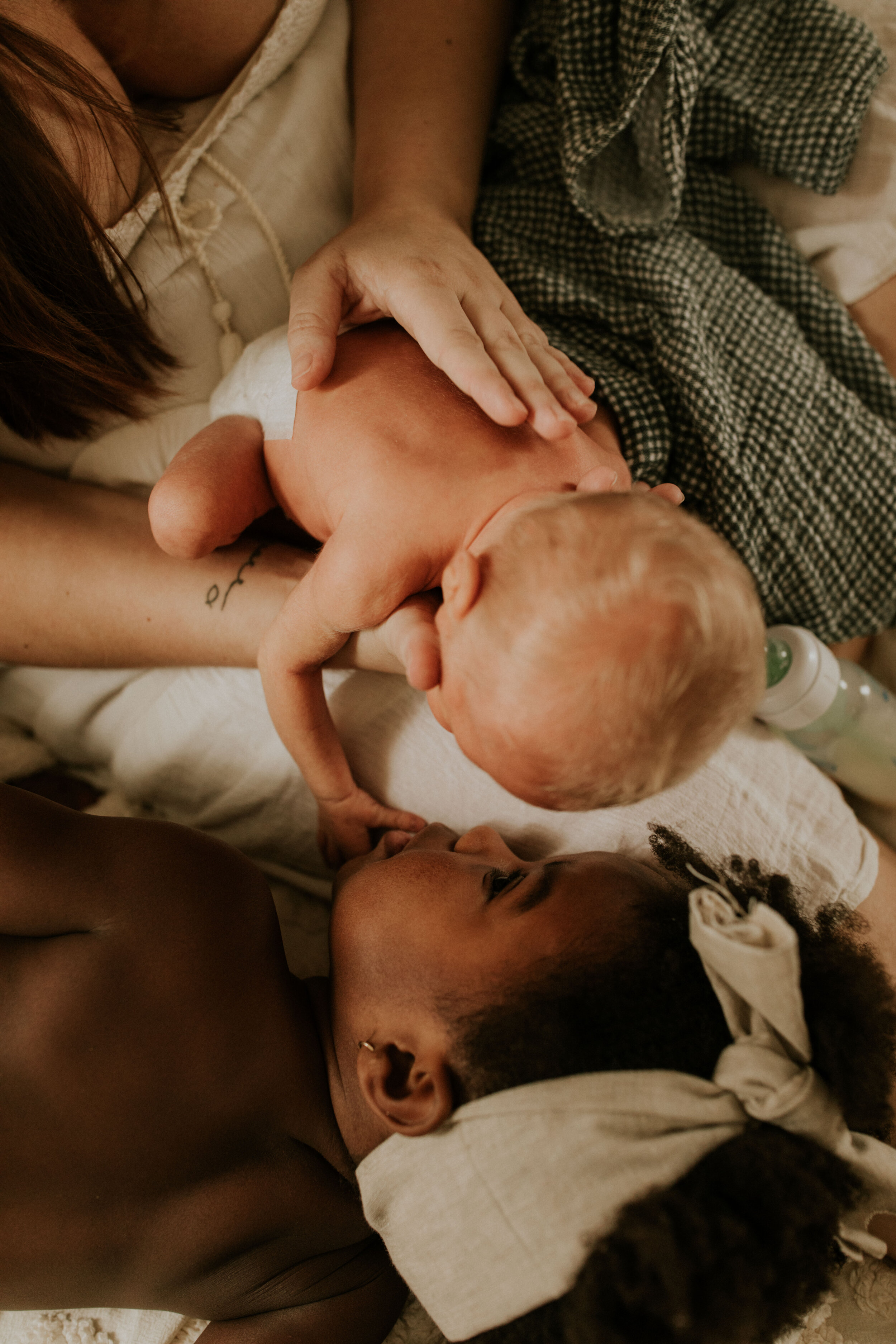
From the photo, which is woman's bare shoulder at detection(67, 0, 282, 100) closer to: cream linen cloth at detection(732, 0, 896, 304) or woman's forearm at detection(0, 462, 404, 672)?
woman's forearm at detection(0, 462, 404, 672)

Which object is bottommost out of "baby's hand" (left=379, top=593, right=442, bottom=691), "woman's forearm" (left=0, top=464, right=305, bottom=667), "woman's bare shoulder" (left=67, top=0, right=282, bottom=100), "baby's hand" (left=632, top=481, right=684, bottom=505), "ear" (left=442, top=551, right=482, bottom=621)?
"woman's forearm" (left=0, top=464, right=305, bottom=667)

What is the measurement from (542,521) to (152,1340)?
1.10 meters

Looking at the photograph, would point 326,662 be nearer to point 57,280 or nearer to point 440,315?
point 440,315

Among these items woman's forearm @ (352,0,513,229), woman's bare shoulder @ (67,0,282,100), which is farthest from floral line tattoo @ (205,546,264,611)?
woman's bare shoulder @ (67,0,282,100)

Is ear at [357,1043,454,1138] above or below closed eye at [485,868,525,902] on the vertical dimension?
below

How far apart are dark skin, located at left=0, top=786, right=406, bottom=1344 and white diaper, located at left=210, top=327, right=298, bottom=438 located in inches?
22.2

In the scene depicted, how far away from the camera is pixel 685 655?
65 centimetres

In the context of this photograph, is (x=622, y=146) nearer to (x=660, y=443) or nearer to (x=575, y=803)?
(x=660, y=443)

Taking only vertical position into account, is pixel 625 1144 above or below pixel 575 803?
below

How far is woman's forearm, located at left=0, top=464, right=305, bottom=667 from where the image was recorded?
1126mm

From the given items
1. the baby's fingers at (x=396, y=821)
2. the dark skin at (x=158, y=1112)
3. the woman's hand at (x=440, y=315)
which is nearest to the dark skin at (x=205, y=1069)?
the dark skin at (x=158, y=1112)

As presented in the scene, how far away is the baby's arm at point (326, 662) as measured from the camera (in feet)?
2.86

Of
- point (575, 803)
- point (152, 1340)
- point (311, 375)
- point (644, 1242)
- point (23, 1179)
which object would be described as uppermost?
point (311, 375)

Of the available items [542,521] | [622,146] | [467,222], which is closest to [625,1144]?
[542,521]
